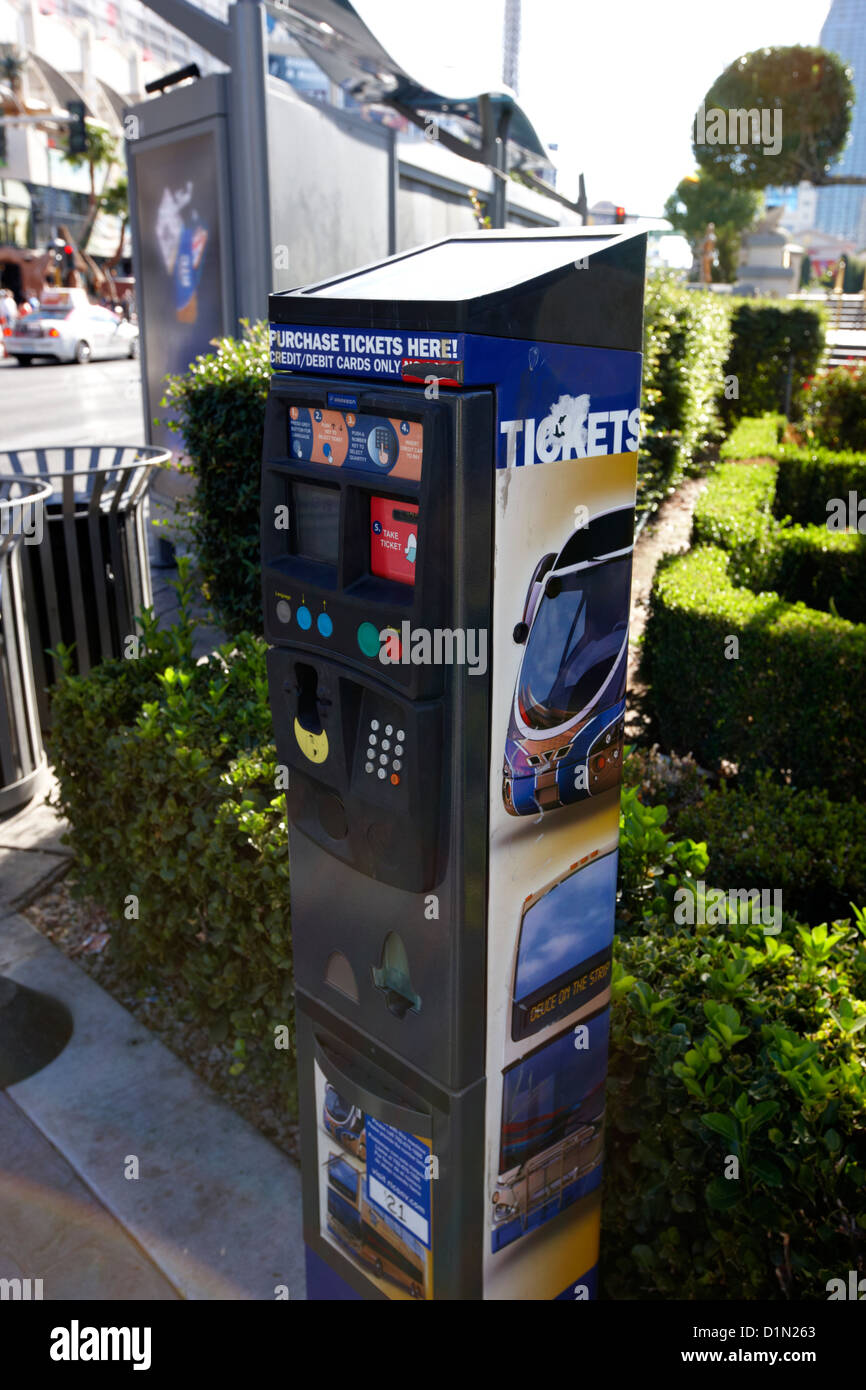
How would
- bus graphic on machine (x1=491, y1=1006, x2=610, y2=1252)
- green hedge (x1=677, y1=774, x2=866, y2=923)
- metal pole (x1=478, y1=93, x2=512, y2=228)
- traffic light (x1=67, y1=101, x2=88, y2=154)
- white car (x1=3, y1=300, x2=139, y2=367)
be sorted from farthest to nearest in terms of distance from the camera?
white car (x1=3, y1=300, x2=139, y2=367) → traffic light (x1=67, y1=101, x2=88, y2=154) → metal pole (x1=478, y1=93, x2=512, y2=228) → green hedge (x1=677, y1=774, x2=866, y2=923) → bus graphic on machine (x1=491, y1=1006, x2=610, y2=1252)

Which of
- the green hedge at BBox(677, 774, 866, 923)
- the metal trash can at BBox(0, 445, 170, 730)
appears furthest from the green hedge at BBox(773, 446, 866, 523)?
the green hedge at BBox(677, 774, 866, 923)

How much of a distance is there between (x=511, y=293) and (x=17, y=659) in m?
3.80

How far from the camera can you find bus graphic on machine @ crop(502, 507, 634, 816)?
6.28ft

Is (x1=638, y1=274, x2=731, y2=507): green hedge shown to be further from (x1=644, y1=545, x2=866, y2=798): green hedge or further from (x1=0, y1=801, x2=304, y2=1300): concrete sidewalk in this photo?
(x1=0, y1=801, x2=304, y2=1300): concrete sidewalk

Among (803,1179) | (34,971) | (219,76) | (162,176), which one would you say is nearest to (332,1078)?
(803,1179)

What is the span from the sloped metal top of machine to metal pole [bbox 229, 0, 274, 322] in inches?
252

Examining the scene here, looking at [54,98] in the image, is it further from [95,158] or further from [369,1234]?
[369,1234]

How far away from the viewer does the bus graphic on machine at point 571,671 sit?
1.92 m

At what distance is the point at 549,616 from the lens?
6.30 ft

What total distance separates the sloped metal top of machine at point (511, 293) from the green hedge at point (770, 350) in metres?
14.6

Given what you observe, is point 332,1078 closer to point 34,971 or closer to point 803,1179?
point 803,1179

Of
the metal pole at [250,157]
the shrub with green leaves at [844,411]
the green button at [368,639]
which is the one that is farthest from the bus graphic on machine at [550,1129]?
the shrub with green leaves at [844,411]

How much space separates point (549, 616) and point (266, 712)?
6.41 feet

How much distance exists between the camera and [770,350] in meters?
16.0
